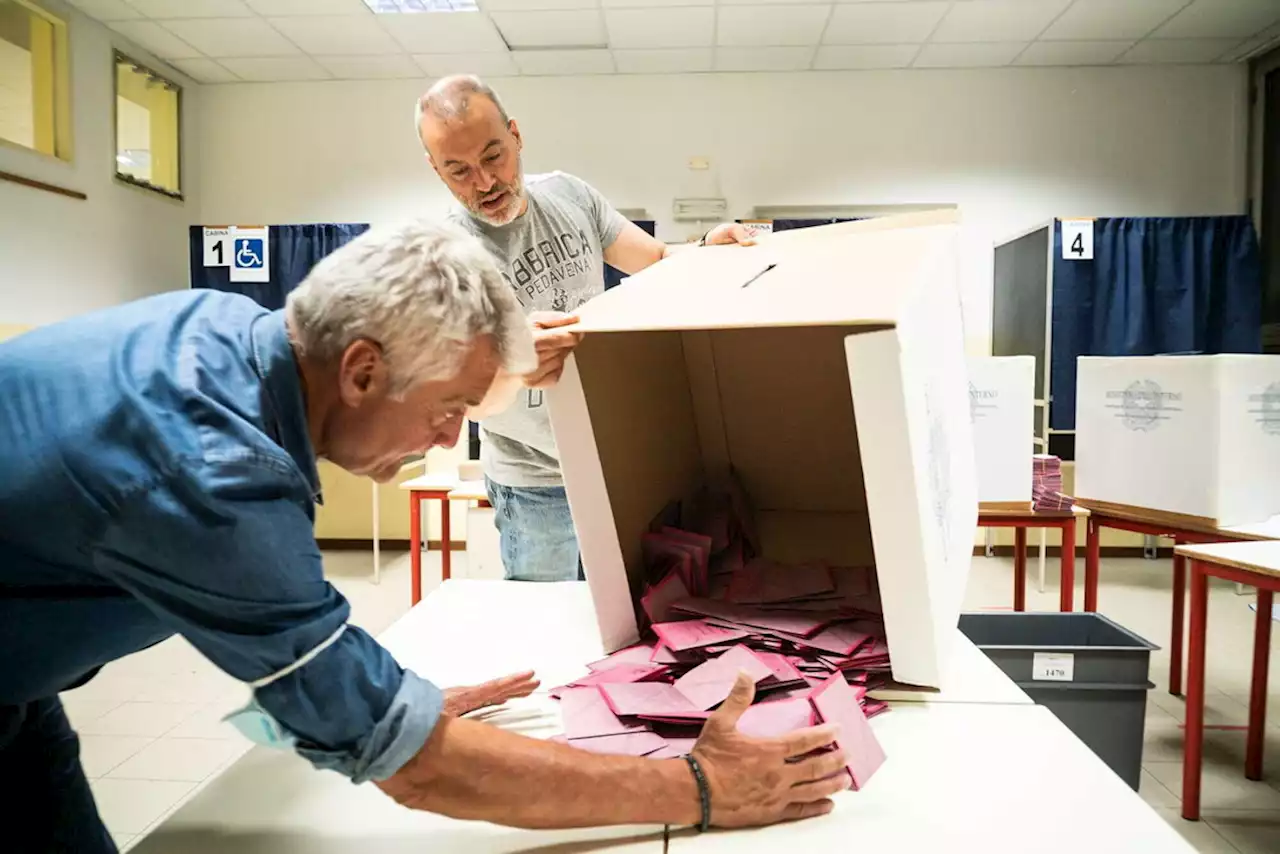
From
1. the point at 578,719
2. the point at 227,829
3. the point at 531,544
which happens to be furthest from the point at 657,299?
the point at 531,544

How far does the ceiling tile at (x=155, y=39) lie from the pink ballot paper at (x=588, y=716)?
459 cm

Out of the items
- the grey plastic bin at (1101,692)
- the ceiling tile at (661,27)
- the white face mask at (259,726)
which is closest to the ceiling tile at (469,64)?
the ceiling tile at (661,27)

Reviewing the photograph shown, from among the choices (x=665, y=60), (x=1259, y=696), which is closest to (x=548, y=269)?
(x=1259, y=696)

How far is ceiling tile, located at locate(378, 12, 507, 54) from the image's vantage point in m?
3.97

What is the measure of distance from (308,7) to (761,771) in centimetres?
430

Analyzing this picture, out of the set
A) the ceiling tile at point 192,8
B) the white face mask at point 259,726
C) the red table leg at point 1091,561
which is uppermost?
the ceiling tile at point 192,8

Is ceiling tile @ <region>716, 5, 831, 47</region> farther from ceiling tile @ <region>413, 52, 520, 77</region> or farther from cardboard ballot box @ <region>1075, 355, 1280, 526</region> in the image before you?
cardboard ballot box @ <region>1075, 355, 1280, 526</region>

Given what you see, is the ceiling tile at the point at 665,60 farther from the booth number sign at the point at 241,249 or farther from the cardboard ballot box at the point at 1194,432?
the cardboard ballot box at the point at 1194,432

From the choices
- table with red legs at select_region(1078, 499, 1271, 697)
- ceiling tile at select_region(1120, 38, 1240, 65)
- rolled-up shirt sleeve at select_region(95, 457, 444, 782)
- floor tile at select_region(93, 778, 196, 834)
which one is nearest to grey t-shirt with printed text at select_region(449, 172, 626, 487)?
rolled-up shirt sleeve at select_region(95, 457, 444, 782)

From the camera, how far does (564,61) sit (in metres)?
4.48

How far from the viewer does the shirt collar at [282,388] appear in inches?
23.3

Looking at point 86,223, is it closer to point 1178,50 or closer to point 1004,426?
point 1004,426

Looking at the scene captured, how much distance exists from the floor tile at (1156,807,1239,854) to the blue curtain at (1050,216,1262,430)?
289cm

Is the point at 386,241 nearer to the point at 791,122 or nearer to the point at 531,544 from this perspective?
the point at 531,544
